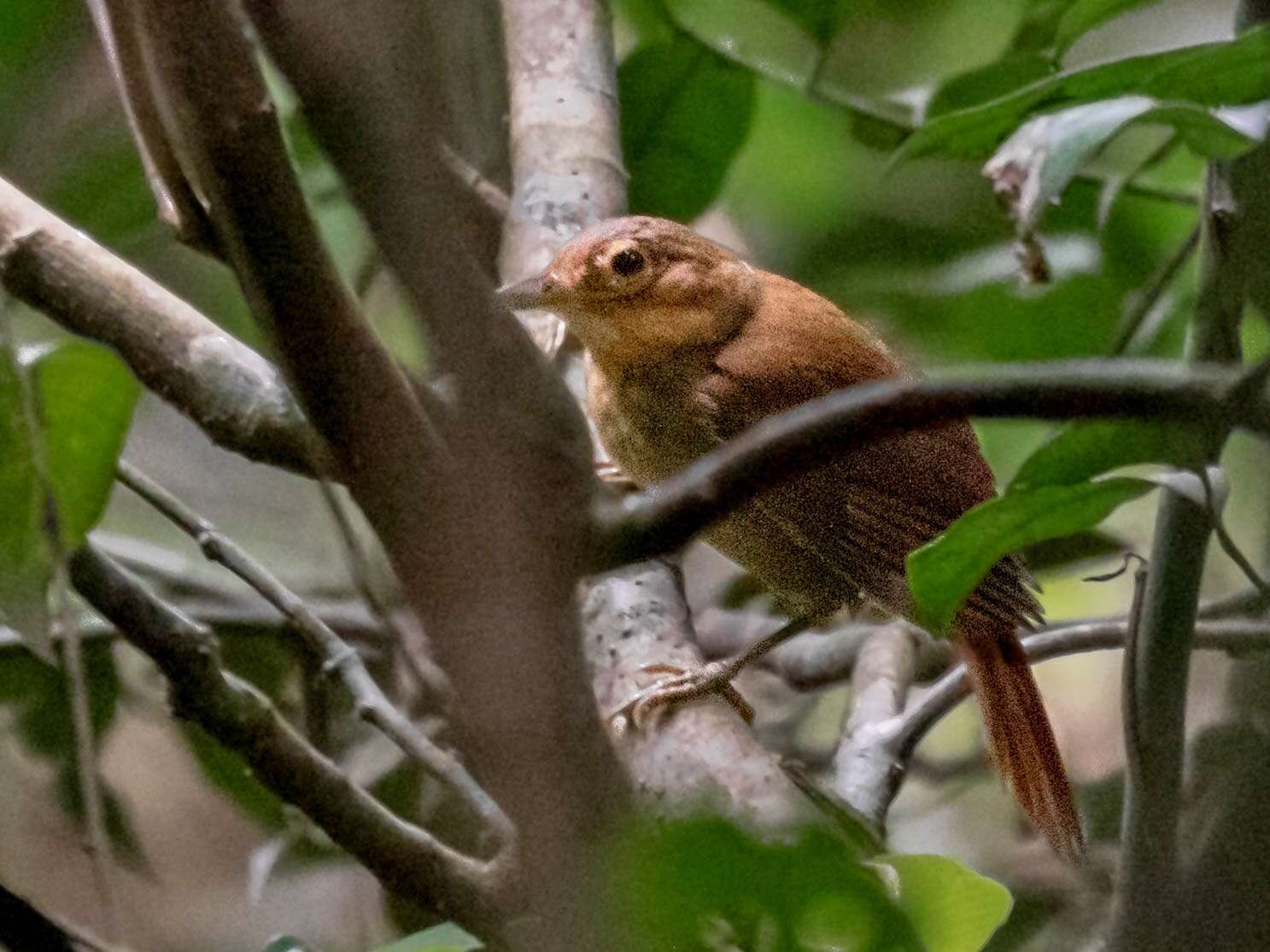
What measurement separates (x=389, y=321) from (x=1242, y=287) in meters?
0.67

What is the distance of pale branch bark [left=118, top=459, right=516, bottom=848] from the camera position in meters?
1.17

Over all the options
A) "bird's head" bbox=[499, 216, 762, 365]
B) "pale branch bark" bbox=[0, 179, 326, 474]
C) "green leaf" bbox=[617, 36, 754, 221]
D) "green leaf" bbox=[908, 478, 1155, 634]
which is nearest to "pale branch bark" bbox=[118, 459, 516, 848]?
"pale branch bark" bbox=[0, 179, 326, 474]

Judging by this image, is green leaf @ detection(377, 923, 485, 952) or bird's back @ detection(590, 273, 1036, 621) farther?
bird's back @ detection(590, 273, 1036, 621)

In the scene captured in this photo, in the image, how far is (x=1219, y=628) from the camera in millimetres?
1508

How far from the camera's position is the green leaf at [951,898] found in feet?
3.55

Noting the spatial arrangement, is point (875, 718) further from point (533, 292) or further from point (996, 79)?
point (996, 79)

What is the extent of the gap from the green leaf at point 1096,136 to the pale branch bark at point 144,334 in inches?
24.1

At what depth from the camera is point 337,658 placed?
123 centimetres

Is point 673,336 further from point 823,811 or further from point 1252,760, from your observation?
point 1252,760

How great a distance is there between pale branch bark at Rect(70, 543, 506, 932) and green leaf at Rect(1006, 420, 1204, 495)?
0.44 metres

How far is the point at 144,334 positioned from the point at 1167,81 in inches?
33.9

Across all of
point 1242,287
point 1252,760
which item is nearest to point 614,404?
point 1242,287

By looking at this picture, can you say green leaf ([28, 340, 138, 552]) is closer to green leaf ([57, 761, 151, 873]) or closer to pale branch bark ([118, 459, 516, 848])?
pale branch bark ([118, 459, 516, 848])

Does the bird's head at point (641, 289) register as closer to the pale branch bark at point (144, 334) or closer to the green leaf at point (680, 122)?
the green leaf at point (680, 122)
